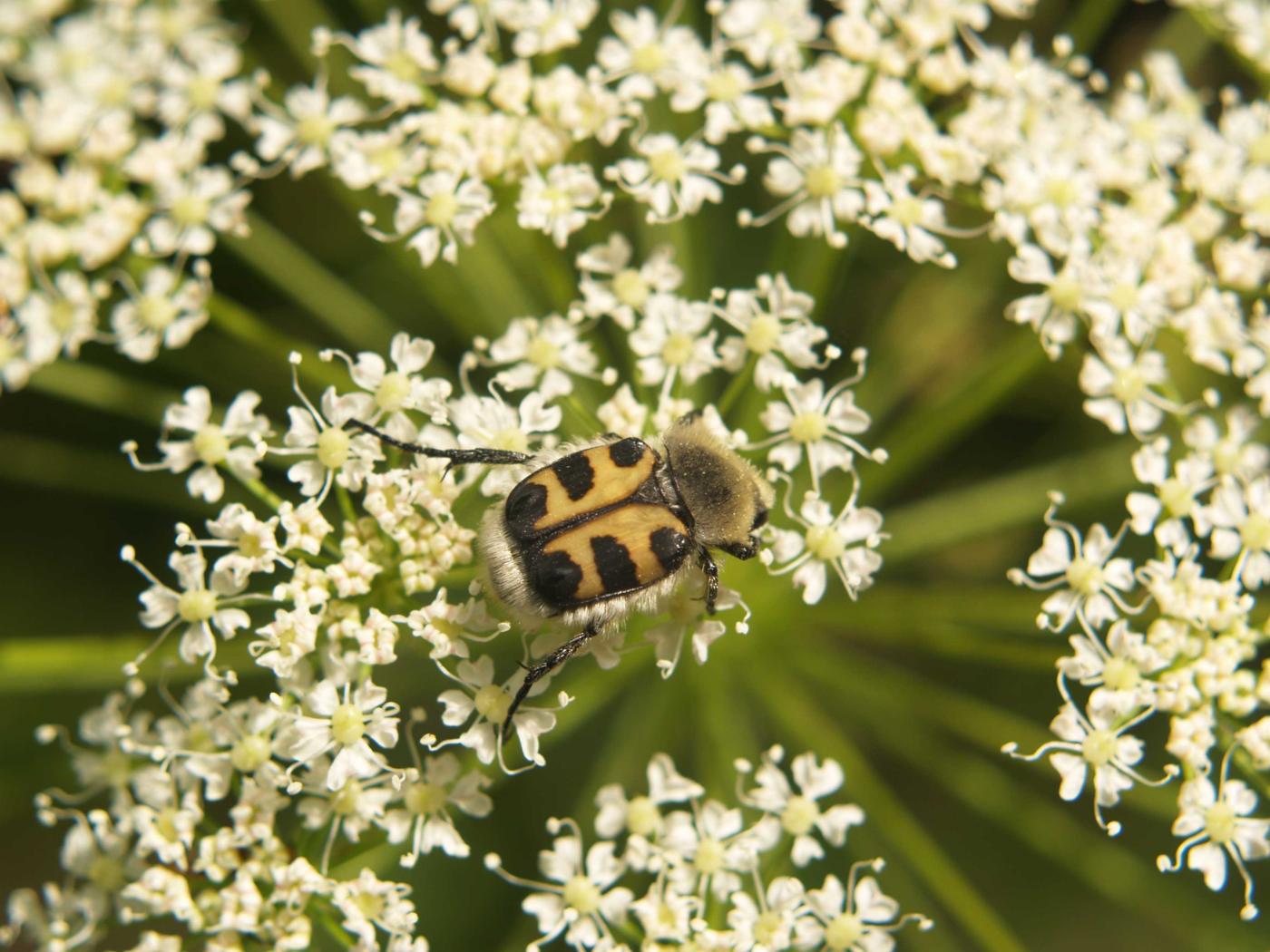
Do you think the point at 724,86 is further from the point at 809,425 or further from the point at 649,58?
the point at 809,425

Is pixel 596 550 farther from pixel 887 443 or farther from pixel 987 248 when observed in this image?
pixel 987 248

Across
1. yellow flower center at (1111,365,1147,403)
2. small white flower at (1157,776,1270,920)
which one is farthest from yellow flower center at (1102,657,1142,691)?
yellow flower center at (1111,365,1147,403)

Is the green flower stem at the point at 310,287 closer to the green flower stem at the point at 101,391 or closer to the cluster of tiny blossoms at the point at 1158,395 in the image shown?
the green flower stem at the point at 101,391

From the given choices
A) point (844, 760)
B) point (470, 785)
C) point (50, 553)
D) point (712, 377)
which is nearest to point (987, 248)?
point (712, 377)

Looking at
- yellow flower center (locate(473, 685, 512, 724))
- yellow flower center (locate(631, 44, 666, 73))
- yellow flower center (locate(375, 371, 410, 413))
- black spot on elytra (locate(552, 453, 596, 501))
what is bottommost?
yellow flower center (locate(473, 685, 512, 724))

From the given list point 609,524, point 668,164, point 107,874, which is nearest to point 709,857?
point 609,524

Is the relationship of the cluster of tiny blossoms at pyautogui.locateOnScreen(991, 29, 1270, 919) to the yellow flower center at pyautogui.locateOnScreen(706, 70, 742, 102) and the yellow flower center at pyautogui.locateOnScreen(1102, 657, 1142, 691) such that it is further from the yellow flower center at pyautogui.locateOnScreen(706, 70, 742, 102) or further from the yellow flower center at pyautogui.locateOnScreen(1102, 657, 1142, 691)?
the yellow flower center at pyautogui.locateOnScreen(706, 70, 742, 102)

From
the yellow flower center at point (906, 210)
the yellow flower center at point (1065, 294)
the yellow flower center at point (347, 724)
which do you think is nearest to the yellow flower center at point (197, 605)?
the yellow flower center at point (347, 724)
